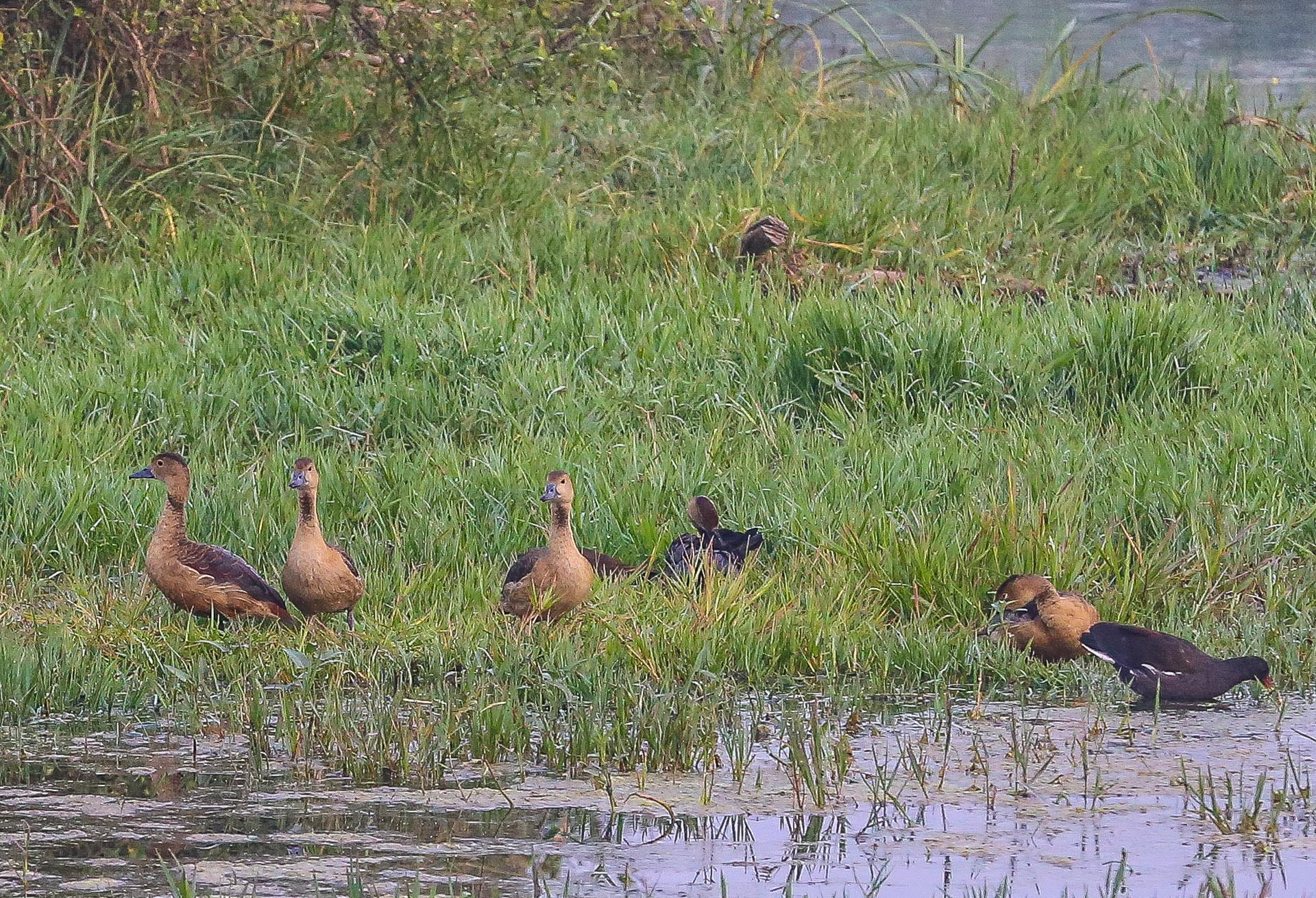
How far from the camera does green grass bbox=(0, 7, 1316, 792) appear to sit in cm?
600

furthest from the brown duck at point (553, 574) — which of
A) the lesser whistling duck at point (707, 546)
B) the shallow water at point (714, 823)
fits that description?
the shallow water at point (714, 823)

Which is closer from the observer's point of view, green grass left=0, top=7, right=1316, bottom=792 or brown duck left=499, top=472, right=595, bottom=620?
green grass left=0, top=7, right=1316, bottom=792

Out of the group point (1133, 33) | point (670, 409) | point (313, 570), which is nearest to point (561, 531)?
point (313, 570)

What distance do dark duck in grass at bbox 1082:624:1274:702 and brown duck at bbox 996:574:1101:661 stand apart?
19cm

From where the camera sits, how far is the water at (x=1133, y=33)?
16.6 metres

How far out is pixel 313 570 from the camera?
20.4ft

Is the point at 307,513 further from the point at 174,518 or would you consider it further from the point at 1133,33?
the point at 1133,33

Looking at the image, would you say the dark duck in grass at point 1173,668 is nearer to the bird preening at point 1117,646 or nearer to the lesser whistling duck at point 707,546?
the bird preening at point 1117,646

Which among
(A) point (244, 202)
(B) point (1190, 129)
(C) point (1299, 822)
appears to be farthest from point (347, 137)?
(C) point (1299, 822)

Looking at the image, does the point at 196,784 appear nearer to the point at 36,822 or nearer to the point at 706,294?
the point at 36,822

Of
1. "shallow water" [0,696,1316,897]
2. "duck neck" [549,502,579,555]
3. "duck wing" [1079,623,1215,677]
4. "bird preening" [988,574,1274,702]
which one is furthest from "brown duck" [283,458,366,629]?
"duck wing" [1079,623,1215,677]

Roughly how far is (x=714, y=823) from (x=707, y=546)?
2012 millimetres

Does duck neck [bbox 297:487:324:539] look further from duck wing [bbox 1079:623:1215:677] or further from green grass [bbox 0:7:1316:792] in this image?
duck wing [bbox 1079:623:1215:677]

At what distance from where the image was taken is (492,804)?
4.94 m
